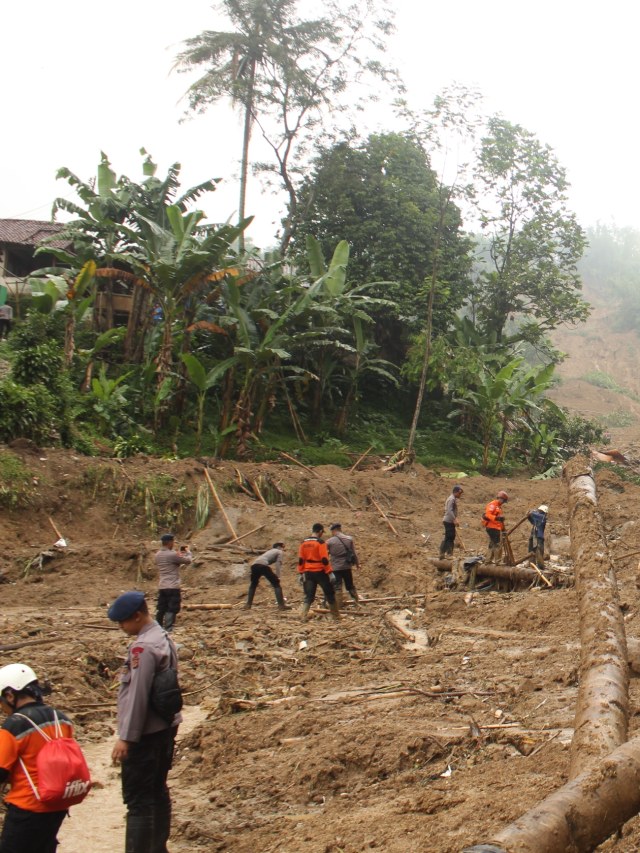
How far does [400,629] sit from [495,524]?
13.7ft

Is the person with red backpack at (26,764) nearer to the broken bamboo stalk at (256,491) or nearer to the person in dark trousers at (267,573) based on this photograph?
the person in dark trousers at (267,573)

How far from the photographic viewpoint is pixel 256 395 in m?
23.2

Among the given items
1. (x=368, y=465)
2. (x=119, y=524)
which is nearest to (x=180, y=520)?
(x=119, y=524)

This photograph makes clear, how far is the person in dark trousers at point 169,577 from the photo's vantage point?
32.9 ft

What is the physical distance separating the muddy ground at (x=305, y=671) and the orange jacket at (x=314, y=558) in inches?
30.3

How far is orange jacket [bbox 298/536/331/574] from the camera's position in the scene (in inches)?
439

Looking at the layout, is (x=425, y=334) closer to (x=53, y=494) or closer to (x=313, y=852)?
(x=53, y=494)

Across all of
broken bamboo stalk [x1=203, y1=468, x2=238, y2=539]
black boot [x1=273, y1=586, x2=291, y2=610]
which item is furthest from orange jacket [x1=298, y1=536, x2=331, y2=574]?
broken bamboo stalk [x1=203, y1=468, x2=238, y2=539]

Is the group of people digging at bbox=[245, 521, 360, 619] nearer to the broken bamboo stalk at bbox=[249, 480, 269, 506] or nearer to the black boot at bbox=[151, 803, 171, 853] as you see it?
the broken bamboo stalk at bbox=[249, 480, 269, 506]

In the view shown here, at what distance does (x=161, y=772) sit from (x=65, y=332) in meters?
17.4

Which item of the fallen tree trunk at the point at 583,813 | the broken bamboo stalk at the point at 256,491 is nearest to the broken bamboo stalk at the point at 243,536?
the broken bamboo stalk at the point at 256,491

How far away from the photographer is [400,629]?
1031 cm

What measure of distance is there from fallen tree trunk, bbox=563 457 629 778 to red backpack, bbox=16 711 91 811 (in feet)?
7.54

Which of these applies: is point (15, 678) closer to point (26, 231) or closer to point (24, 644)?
point (24, 644)
